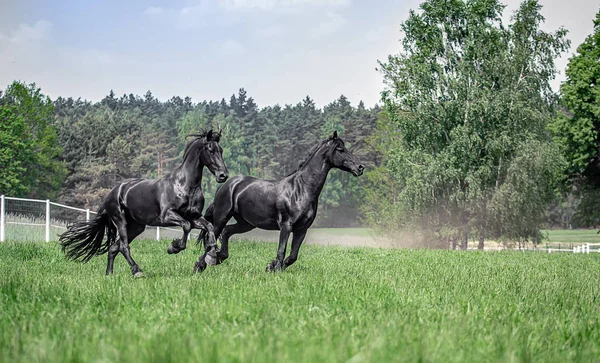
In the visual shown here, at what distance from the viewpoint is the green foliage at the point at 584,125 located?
34375 mm

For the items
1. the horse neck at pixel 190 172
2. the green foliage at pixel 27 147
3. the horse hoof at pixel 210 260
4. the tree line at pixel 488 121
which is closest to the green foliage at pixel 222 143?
the green foliage at pixel 27 147

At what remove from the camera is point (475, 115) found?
34469 mm

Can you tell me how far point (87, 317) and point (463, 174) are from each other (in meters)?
32.0

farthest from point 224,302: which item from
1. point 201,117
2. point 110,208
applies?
point 201,117

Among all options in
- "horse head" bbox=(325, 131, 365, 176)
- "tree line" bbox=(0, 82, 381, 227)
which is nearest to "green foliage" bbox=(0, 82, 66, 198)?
"tree line" bbox=(0, 82, 381, 227)

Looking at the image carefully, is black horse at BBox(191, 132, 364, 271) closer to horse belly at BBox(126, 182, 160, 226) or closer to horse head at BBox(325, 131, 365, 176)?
horse head at BBox(325, 131, 365, 176)

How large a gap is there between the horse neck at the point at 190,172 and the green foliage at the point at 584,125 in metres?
29.4

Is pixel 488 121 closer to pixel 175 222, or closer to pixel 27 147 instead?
pixel 175 222

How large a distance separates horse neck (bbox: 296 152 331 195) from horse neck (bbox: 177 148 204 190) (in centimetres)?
169

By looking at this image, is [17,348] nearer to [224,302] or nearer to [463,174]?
[224,302]

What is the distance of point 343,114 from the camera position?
336ft

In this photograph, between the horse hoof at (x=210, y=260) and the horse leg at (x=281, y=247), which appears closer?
the horse hoof at (x=210, y=260)

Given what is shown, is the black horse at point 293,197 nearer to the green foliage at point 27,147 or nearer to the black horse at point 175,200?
the black horse at point 175,200

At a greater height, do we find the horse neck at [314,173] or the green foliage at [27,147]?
the green foliage at [27,147]
